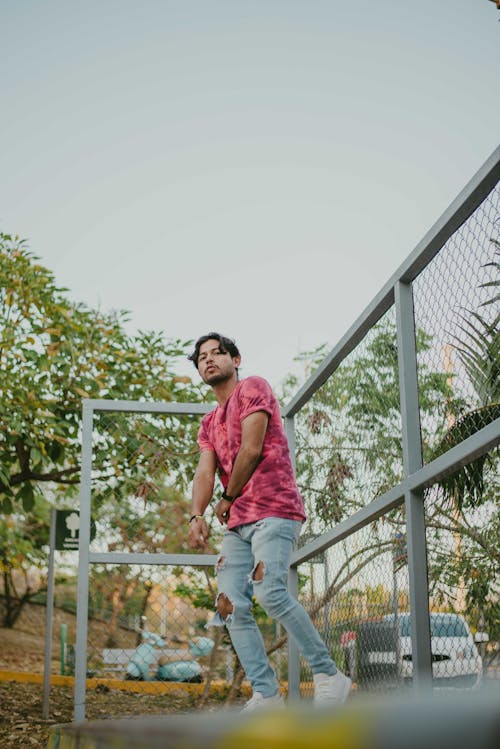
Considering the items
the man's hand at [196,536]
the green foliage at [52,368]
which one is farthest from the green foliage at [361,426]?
the green foliage at [52,368]

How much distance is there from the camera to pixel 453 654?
285 cm

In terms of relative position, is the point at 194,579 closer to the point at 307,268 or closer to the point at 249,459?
the point at 249,459

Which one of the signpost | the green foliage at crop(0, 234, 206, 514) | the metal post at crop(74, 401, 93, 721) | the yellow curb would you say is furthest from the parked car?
the green foliage at crop(0, 234, 206, 514)

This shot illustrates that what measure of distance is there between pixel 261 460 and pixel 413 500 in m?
0.82

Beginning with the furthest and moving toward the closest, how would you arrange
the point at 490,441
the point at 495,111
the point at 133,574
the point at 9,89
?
the point at 495,111, the point at 9,89, the point at 133,574, the point at 490,441

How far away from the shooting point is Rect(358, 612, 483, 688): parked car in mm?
2760

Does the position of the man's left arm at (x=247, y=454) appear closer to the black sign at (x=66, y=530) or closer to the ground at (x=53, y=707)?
the ground at (x=53, y=707)

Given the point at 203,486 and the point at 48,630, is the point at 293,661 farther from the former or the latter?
the point at 48,630

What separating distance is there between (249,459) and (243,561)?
0.39 m

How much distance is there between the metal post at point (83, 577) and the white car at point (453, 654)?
2.51 metres

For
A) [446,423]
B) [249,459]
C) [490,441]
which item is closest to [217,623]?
[249,459]

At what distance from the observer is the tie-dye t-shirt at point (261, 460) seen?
375cm

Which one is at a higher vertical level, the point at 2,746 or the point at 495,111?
the point at 495,111

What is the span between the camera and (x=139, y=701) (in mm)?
6102
